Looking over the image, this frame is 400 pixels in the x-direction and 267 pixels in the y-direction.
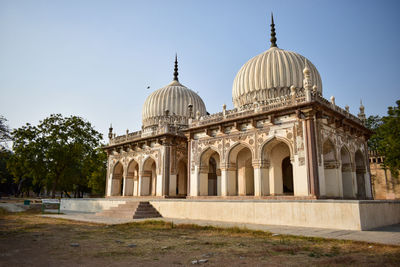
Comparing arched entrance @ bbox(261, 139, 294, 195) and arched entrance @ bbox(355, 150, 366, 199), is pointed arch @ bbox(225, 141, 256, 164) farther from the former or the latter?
arched entrance @ bbox(355, 150, 366, 199)

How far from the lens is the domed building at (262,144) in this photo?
1423 centimetres

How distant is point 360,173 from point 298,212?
1067 cm

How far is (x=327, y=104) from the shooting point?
15.1 meters

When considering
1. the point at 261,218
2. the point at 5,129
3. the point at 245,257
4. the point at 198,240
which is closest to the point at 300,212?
the point at 261,218

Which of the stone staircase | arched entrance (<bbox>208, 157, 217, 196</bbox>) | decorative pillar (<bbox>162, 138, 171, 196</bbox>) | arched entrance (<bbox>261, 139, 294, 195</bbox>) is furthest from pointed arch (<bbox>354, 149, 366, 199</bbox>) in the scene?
the stone staircase

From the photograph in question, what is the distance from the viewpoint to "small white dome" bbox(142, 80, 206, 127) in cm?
2556

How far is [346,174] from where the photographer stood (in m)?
17.3

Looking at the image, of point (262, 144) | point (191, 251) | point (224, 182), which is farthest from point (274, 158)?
point (191, 251)

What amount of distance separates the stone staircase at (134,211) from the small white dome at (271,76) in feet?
28.9

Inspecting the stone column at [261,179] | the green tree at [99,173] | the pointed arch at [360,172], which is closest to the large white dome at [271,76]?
the pointed arch at [360,172]

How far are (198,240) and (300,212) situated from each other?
4.51 m

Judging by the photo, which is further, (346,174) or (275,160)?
(346,174)

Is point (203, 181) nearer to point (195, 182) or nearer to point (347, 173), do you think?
point (195, 182)

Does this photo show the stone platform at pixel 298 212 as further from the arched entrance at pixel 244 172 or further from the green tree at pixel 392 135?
the green tree at pixel 392 135
